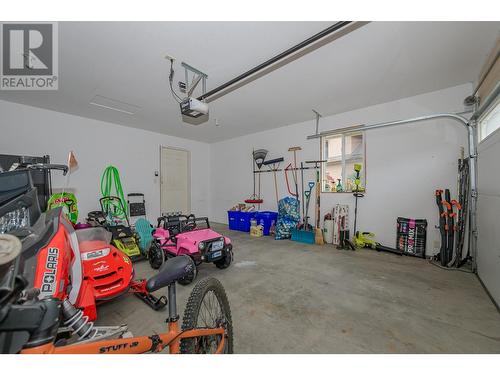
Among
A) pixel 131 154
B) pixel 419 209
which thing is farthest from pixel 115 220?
pixel 419 209

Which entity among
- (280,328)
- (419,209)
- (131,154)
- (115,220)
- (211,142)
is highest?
(211,142)

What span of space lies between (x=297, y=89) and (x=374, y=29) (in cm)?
137

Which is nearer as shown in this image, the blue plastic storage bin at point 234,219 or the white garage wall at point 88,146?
the white garage wall at point 88,146

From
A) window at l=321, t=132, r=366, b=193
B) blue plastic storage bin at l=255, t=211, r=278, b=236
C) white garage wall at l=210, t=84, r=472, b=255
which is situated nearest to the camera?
white garage wall at l=210, t=84, r=472, b=255

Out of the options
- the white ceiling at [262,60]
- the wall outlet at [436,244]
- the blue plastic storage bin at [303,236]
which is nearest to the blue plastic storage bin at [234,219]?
the blue plastic storage bin at [303,236]

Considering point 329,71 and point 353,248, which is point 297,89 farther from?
point 353,248

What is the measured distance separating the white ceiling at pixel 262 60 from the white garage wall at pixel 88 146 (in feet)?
1.03

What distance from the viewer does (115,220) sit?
4113mm

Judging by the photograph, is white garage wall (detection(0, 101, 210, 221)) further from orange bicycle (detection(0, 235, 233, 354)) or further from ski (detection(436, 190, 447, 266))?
ski (detection(436, 190, 447, 266))

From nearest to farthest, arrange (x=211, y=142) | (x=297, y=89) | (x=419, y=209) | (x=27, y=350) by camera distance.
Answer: (x=27, y=350)
(x=297, y=89)
(x=419, y=209)
(x=211, y=142)

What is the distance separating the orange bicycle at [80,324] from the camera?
41 centimetres

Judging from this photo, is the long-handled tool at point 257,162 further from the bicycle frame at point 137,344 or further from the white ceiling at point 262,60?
the bicycle frame at point 137,344

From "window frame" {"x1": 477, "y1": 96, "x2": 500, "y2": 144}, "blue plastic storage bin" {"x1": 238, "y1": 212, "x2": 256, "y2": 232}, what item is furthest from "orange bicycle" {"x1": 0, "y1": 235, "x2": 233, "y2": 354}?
"blue plastic storage bin" {"x1": 238, "y1": 212, "x2": 256, "y2": 232}

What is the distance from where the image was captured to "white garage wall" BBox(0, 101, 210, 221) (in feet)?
12.6
